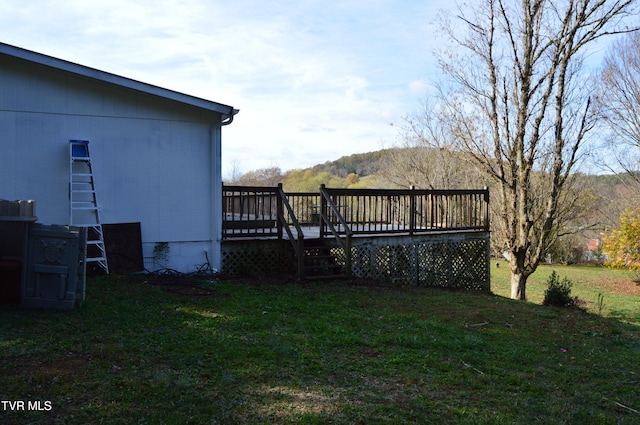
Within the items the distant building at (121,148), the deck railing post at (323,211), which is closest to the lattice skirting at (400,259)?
the deck railing post at (323,211)

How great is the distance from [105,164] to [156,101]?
146 cm

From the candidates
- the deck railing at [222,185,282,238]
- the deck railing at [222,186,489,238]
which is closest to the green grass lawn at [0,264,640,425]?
the deck railing at [222,185,282,238]

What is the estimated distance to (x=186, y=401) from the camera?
348 centimetres

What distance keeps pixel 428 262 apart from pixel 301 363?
24.4ft

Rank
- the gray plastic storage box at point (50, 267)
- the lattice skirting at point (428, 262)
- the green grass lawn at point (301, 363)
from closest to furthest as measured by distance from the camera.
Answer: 1. the green grass lawn at point (301, 363)
2. the gray plastic storage box at point (50, 267)
3. the lattice skirting at point (428, 262)

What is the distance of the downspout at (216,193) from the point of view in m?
9.44

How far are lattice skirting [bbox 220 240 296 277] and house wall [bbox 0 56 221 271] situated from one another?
263 millimetres

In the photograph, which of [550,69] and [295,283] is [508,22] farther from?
[295,283]

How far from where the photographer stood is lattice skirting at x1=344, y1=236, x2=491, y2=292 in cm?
1062

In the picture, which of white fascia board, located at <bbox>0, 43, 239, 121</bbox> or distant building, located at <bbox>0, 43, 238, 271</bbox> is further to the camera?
distant building, located at <bbox>0, 43, 238, 271</bbox>

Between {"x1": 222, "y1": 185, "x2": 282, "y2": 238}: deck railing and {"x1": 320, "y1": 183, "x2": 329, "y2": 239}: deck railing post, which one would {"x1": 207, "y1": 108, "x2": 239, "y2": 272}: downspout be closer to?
{"x1": 222, "y1": 185, "x2": 282, "y2": 238}: deck railing

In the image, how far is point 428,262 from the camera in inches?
451

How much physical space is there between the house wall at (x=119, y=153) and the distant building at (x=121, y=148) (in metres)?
0.02

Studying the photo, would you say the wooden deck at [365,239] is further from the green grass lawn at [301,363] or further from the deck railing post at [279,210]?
the green grass lawn at [301,363]
